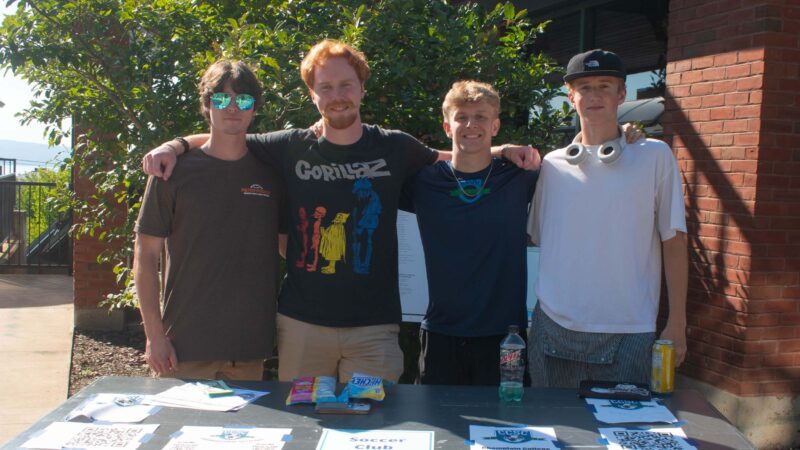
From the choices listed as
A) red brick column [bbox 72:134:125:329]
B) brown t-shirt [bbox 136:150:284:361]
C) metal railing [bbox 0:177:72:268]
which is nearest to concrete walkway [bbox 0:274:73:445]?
red brick column [bbox 72:134:125:329]

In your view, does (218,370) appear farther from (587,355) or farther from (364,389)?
(587,355)

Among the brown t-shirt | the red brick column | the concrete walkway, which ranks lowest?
the concrete walkway

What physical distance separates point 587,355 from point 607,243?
515 mm

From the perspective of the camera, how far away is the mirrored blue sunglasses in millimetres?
3436

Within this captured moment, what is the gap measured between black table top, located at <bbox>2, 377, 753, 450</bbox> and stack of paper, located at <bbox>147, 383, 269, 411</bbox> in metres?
0.04

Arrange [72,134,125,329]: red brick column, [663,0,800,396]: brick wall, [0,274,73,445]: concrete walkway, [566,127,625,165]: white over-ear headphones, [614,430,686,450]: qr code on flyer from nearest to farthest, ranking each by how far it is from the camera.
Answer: [614,430,686,450]: qr code on flyer, [566,127,625,165]: white over-ear headphones, [663,0,800,396]: brick wall, [0,274,73,445]: concrete walkway, [72,134,125,329]: red brick column

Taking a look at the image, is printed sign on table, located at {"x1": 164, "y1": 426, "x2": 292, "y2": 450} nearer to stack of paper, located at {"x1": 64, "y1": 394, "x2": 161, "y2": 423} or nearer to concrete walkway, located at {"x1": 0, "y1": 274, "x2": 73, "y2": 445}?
stack of paper, located at {"x1": 64, "y1": 394, "x2": 161, "y2": 423}

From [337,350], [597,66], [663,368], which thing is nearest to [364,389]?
[337,350]

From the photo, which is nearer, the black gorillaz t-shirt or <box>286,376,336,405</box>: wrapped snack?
<box>286,376,336,405</box>: wrapped snack

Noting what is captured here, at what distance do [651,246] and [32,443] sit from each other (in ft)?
8.44

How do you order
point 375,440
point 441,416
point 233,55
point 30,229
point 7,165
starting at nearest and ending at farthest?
point 375,440 < point 441,416 < point 233,55 < point 30,229 < point 7,165

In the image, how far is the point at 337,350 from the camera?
3.56 metres

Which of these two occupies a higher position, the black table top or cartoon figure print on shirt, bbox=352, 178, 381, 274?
cartoon figure print on shirt, bbox=352, 178, 381, 274

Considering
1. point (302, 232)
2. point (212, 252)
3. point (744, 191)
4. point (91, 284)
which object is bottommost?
point (91, 284)
